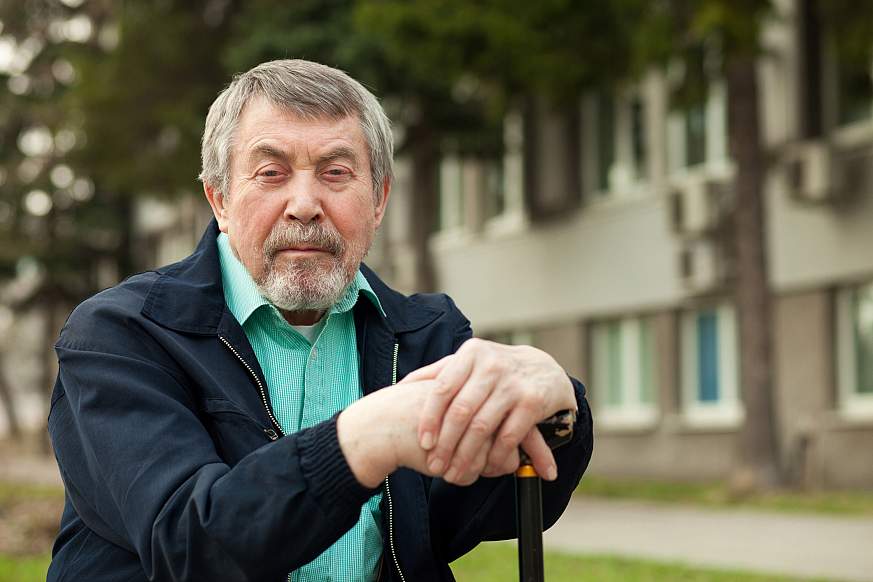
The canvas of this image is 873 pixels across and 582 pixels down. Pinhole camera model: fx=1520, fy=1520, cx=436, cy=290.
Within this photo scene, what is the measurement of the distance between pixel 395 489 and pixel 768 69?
17611mm

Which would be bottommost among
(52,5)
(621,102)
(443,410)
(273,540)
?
(273,540)

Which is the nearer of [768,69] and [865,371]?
[865,371]

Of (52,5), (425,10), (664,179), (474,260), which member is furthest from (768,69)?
(52,5)

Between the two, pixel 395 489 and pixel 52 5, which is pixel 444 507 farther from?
pixel 52 5

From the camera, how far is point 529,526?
6.95 ft

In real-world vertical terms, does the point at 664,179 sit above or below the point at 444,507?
above

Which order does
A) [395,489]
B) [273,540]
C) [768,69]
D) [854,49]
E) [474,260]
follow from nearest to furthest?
1. [273,540]
2. [395,489]
3. [854,49]
4. [768,69]
5. [474,260]

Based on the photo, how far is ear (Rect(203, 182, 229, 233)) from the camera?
2.79 metres

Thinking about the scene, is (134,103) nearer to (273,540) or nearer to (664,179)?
(664,179)

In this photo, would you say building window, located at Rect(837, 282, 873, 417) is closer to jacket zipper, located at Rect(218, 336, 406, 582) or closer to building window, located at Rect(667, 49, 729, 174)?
building window, located at Rect(667, 49, 729, 174)

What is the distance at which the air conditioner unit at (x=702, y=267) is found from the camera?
786 inches

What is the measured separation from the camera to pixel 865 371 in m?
18.1

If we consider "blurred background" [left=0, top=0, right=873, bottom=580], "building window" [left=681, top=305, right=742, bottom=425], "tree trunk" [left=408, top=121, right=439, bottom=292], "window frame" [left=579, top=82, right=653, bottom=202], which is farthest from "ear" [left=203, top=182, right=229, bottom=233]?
"window frame" [left=579, top=82, right=653, bottom=202]

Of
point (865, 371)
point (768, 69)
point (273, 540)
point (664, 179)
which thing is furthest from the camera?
point (664, 179)
